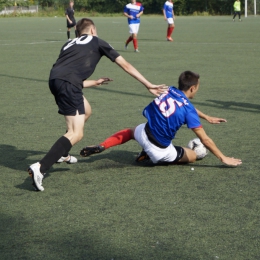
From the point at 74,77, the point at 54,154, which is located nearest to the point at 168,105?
the point at 74,77

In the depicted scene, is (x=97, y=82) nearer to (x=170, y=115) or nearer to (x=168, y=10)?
(x=170, y=115)

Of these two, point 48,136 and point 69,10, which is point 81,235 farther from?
point 69,10

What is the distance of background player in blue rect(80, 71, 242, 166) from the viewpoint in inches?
235

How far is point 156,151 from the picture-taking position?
243 inches

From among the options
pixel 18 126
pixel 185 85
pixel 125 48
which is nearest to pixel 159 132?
pixel 185 85

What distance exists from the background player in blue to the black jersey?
712 millimetres

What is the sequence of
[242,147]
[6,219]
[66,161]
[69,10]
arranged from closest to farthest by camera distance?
[6,219], [66,161], [242,147], [69,10]

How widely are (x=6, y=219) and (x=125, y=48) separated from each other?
702 inches

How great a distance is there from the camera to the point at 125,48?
2228 cm

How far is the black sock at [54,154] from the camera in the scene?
5609mm

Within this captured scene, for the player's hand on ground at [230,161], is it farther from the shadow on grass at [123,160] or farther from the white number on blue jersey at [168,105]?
the white number on blue jersey at [168,105]

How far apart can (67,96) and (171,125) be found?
1078 millimetres

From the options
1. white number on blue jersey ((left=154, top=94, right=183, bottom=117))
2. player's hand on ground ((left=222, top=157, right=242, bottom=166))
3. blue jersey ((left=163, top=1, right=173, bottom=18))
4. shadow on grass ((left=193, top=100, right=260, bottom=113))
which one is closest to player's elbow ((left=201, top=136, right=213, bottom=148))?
player's hand on ground ((left=222, top=157, right=242, bottom=166))

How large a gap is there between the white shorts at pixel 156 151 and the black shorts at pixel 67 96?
0.77 metres
